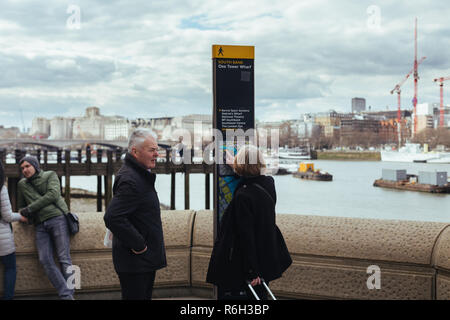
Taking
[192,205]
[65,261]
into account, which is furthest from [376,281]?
[192,205]

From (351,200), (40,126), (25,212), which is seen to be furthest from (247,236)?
(40,126)

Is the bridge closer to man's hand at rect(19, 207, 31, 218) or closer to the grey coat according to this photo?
man's hand at rect(19, 207, 31, 218)

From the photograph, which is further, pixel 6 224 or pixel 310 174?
pixel 310 174

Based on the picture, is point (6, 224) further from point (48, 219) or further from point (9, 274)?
point (9, 274)

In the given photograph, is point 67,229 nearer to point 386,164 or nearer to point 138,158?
point 138,158

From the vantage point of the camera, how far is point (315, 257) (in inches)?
138

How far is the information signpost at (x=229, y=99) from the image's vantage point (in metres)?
3.52

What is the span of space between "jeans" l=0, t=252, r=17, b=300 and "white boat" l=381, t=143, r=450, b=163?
64.7 meters

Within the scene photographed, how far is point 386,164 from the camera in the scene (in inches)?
2542

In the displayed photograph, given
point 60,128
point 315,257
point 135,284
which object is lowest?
point 315,257

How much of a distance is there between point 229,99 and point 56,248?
1682mm

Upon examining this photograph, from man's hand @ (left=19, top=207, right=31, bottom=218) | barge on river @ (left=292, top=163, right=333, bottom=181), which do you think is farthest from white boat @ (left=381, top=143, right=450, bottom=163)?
man's hand @ (left=19, top=207, right=31, bottom=218)

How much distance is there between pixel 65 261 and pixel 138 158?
1.52m

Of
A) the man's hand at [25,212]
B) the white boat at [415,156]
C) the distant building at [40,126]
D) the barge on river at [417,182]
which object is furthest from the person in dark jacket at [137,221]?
the white boat at [415,156]
